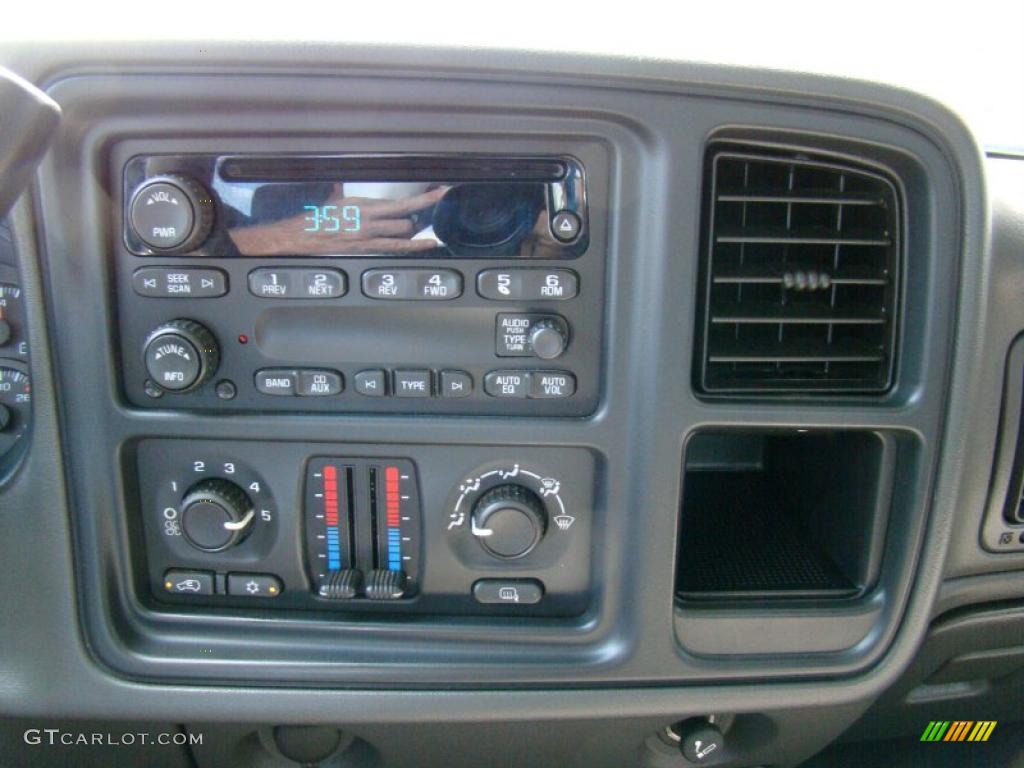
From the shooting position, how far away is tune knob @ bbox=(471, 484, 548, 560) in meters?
1.04

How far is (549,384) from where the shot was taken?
1011 millimetres

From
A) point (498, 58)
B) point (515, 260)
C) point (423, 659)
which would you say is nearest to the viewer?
point (498, 58)

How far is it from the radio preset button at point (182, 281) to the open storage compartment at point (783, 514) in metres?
0.61

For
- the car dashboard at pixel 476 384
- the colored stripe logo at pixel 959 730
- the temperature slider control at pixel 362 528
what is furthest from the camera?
the colored stripe logo at pixel 959 730

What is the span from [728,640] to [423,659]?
1.33 ft

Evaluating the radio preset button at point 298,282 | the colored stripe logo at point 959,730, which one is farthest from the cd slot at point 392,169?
the colored stripe logo at point 959,730

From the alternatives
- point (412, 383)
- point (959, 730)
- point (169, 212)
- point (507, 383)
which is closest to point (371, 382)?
point (412, 383)

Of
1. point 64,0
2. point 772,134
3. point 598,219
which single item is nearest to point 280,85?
point 64,0

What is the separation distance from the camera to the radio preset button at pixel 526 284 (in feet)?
3.21

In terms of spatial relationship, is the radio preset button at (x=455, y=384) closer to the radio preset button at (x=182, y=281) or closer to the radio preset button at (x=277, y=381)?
the radio preset button at (x=277, y=381)

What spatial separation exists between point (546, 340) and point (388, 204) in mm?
243

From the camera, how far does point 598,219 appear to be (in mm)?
985

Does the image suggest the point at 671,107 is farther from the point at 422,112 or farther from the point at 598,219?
the point at 422,112

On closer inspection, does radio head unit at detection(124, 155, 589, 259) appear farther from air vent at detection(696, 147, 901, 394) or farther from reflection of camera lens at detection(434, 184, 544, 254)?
air vent at detection(696, 147, 901, 394)
